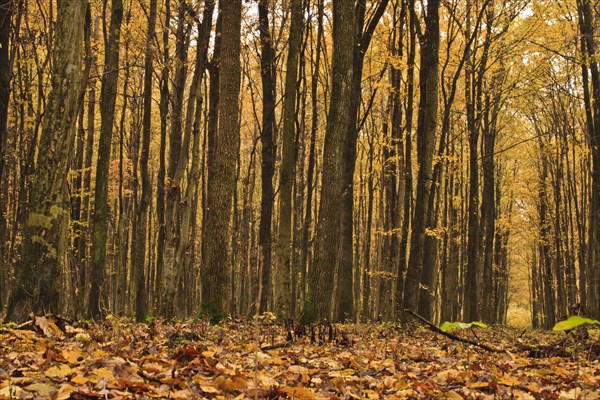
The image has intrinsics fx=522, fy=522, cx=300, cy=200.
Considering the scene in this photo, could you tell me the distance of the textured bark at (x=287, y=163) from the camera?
10414mm

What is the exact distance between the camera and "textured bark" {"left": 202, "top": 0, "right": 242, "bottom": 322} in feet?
27.2

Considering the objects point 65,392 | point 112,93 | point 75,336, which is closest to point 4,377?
point 65,392

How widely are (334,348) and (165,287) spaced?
20.0 feet

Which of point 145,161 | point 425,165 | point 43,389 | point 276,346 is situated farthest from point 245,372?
point 145,161

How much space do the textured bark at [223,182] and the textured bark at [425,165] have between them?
13.6 feet

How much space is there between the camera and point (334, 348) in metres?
5.62

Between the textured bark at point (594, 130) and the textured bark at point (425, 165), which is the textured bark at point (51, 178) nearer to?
the textured bark at point (425, 165)

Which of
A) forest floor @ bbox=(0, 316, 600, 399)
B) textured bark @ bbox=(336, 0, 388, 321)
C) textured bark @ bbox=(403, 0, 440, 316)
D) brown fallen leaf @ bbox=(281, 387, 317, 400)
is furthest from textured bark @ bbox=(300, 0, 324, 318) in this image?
brown fallen leaf @ bbox=(281, 387, 317, 400)

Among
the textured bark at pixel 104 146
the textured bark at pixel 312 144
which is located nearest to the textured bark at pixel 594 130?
the textured bark at pixel 312 144

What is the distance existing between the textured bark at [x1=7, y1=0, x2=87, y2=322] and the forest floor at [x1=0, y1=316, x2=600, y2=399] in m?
0.58

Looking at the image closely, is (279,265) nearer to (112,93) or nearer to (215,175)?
(215,175)

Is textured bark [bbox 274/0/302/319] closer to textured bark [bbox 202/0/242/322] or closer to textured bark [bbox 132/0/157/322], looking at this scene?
textured bark [bbox 202/0/242/322]

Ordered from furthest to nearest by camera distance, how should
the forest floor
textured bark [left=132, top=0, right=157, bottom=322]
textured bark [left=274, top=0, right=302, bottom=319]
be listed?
1. textured bark [left=132, top=0, right=157, bottom=322]
2. textured bark [left=274, top=0, right=302, bottom=319]
3. the forest floor

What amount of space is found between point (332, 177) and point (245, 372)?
5104 mm
